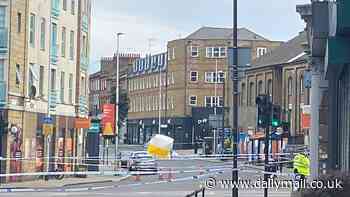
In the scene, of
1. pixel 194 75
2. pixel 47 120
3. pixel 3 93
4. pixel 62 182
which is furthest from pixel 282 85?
pixel 3 93

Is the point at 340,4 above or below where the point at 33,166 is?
above

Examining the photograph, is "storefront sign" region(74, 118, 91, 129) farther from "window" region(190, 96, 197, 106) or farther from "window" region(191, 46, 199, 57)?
"window" region(191, 46, 199, 57)

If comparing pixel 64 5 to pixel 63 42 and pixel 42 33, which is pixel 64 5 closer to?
pixel 63 42

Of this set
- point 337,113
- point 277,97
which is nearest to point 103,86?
point 277,97

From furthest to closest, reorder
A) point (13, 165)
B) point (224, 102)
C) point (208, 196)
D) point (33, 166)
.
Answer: point (224, 102) < point (33, 166) < point (13, 165) < point (208, 196)

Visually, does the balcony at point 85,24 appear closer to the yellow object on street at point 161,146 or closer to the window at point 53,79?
the window at point 53,79

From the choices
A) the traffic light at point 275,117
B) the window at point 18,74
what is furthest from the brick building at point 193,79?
the traffic light at point 275,117

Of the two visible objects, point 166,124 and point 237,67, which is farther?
point 166,124

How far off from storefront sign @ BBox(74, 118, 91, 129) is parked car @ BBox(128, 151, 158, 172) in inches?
139

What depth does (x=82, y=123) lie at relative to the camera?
58.6 metres

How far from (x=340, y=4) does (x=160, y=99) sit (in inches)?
4271

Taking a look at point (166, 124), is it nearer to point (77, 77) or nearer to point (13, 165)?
point (77, 77)

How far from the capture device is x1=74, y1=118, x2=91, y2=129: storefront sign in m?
58.6

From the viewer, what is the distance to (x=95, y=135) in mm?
64438
